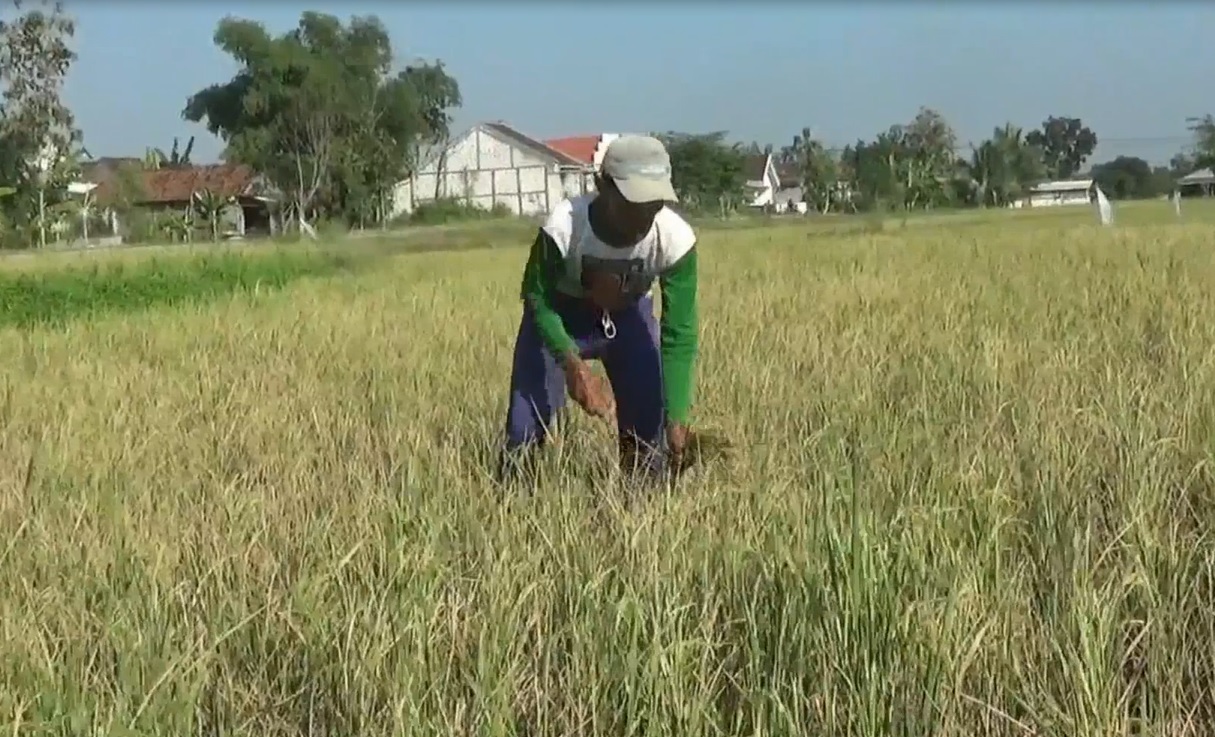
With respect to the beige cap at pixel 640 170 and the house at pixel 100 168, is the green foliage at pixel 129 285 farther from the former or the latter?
the house at pixel 100 168

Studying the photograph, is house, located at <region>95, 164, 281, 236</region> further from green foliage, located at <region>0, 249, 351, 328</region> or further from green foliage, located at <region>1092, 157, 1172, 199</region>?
green foliage, located at <region>1092, 157, 1172, 199</region>

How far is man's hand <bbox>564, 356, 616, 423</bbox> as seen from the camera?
3.03 metres

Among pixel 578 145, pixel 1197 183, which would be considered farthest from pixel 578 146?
pixel 1197 183

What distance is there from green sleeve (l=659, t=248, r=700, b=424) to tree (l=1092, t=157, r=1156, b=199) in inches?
3025

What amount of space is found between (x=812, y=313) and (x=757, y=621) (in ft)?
16.4

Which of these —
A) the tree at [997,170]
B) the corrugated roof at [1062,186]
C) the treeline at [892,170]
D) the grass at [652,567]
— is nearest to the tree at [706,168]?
the treeline at [892,170]

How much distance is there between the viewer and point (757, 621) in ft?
6.86

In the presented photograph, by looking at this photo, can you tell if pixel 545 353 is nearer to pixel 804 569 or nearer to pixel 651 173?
pixel 651 173

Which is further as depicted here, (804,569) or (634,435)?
(634,435)

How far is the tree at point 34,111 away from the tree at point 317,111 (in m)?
7.57

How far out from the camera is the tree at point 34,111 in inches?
1254

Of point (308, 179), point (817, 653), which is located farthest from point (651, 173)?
point (308, 179)

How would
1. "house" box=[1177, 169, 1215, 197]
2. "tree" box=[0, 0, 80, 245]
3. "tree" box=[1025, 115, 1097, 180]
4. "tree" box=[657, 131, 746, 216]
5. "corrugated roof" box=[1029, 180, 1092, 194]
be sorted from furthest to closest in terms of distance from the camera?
"tree" box=[1025, 115, 1097, 180], "corrugated roof" box=[1029, 180, 1092, 194], "house" box=[1177, 169, 1215, 197], "tree" box=[657, 131, 746, 216], "tree" box=[0, 0, 80, 245]

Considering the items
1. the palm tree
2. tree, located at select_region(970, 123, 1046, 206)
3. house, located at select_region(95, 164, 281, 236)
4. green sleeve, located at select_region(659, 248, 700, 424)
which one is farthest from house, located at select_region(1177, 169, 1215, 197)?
green sleeve, located at select_region(659, 248, 700, 424)
